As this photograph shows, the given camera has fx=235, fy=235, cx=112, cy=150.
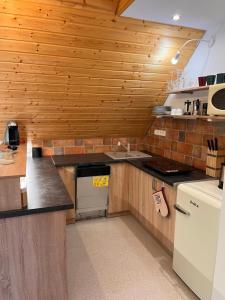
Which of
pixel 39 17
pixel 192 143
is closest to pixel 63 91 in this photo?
pixel 39 17

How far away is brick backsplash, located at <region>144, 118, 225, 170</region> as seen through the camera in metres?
2.52

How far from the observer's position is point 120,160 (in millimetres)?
3139

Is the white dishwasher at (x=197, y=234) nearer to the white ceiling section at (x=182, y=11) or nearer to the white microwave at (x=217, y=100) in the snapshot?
the white microwave at (x=217, y=100)

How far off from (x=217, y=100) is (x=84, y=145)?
7.00ft

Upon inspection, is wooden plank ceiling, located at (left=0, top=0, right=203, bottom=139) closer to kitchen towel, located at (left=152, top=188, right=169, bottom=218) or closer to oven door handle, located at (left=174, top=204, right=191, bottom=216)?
kitchen towel, located at (left=152, top=188, right=169, bottom=218)

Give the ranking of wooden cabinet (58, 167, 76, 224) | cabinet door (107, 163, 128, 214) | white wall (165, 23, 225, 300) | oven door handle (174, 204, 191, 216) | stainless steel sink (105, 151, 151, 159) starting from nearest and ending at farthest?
white wall (165, 23, 225, 300)
oven door handle (174, 204, 191, 216)
wooden cabinet (58, 167, 76, 224)
cabinet door (107, 163, 128, 214)
stainless steel sink (105, 151, 151, 159)

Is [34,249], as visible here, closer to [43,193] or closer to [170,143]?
[43,193]

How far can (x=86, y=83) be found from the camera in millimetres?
2631

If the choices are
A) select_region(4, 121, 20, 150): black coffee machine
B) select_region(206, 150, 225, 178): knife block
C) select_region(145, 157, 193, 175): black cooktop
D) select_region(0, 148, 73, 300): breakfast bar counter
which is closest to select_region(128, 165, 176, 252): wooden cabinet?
select_region(145, 157, 193, 175): black cooktop

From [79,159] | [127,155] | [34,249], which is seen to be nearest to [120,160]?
[127,155]

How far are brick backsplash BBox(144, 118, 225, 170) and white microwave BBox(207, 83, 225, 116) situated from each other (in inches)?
23.3

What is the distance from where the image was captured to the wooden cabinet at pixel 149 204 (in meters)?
2.30

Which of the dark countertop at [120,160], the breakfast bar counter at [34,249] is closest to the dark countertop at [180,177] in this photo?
the dark countertop at [120,160]

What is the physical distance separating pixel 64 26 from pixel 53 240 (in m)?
1.72
